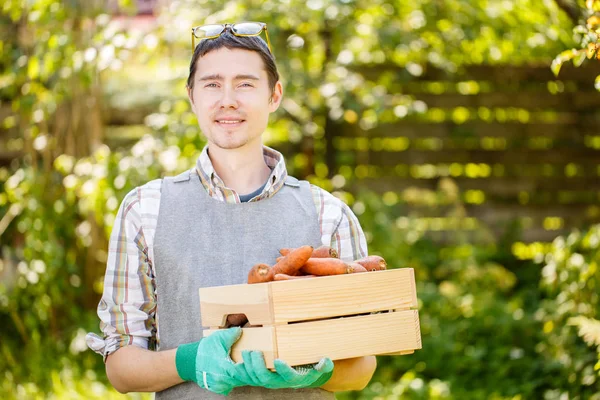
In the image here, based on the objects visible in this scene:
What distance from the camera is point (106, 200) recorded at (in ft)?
13.0

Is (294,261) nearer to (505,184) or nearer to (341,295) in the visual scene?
(341,295)

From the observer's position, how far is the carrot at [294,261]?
64.9 inches

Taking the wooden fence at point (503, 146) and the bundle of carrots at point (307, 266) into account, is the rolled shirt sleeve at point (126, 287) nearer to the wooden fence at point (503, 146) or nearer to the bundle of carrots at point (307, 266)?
the bundle of carrots at point (307, 266)

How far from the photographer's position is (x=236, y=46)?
6.21 ft

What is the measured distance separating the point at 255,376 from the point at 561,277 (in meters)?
2.53

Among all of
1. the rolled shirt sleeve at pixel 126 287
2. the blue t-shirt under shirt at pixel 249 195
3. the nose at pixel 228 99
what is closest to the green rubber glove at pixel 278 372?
the rolled shirt sleeve at pixel 126 287

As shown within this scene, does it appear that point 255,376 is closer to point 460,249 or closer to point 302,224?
point 302,224

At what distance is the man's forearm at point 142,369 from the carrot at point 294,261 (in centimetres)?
31

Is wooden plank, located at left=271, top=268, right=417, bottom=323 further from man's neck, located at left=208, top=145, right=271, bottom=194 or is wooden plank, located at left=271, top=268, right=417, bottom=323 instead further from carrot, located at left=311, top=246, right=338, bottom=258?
man's neck, located at left=208, top=145, right=271, bottom=194

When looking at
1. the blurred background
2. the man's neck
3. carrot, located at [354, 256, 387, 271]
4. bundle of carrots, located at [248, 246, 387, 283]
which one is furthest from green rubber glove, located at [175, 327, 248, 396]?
the blurred background

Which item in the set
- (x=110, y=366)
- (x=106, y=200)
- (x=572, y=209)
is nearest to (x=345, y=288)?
(x=110, y=366)

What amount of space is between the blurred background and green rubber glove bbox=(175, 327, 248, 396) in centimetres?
180

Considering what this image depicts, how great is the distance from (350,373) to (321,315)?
0.25 m

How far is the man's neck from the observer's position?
1.95m
